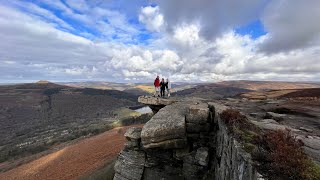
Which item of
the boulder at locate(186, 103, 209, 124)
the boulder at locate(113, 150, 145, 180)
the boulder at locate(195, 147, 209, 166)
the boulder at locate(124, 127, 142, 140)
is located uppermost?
the boulder at locate(186, 103, 209, 124)

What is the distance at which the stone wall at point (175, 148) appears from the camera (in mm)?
15492

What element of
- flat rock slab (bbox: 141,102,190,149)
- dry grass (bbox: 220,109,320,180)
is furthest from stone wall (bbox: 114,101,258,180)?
dry grass (bbox: 220,109,320,180)

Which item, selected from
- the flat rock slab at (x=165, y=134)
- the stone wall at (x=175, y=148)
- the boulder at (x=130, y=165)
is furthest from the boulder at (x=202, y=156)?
the boulder at (x=130, y=165)

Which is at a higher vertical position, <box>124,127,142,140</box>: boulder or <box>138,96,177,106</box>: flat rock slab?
<box>138,96,177,106</box>: flat rock slab

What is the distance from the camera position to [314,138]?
11414mm

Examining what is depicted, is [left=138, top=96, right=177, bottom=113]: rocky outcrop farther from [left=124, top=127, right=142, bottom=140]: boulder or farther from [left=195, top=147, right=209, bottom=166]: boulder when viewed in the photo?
[left=195, top=147, right=209, bottom=166]: boulder

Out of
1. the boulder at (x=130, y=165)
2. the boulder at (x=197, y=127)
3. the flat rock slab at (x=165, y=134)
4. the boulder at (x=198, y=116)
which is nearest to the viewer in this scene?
the flat rock slab at (x=165, y=134)

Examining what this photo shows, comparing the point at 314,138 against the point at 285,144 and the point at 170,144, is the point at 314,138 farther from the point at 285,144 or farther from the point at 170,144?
the point at 170,144

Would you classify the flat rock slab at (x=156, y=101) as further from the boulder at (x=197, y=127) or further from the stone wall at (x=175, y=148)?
the boulder at (x=197, y=127)

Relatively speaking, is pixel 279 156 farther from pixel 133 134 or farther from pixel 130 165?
pixel 130 165

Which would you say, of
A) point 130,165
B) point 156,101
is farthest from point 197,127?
point 156,101

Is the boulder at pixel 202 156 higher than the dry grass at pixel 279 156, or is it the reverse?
the dry grass at pixel 279 156

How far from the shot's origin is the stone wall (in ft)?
50.8

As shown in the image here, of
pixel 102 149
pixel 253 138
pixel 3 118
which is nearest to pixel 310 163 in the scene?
pixel 253 138
